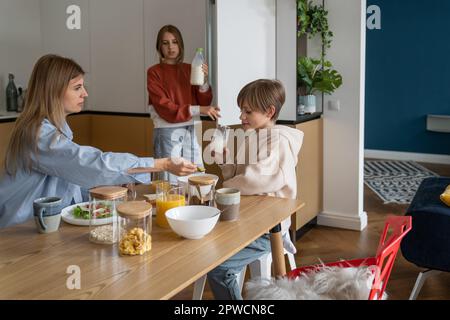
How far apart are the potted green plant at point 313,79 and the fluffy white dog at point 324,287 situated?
2.64 m

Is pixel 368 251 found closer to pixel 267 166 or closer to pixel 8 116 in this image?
pixel 267 166

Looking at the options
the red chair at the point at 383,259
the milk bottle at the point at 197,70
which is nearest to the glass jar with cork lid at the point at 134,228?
the red chair at the point at 383,259

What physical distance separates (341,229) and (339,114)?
0.85 meters

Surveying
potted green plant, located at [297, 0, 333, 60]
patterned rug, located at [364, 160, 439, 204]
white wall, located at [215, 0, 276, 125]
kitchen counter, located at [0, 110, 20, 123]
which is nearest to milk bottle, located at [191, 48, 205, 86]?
white wall, located at [215, 0, 276, 125]

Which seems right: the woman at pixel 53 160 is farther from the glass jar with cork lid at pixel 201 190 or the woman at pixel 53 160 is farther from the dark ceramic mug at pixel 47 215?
the dark ceramic mug at pixel 47 215

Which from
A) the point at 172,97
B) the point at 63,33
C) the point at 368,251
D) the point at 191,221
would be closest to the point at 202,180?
the point at 191,221

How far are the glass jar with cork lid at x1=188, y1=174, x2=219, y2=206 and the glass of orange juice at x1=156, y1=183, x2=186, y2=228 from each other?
0.04 metres

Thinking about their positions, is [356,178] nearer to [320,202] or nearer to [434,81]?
[320,202]

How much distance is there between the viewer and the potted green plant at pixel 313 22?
3831 millimetres

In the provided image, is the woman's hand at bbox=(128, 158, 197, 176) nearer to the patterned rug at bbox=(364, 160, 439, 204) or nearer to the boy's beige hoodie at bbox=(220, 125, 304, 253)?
the boy's beige hoodie at bbox=(220, 125, 304, 253)

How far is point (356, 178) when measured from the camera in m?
4.09

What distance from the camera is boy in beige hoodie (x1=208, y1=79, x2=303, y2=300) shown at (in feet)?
6.79

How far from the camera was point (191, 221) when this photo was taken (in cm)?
158

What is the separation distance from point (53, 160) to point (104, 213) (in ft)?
0.98
